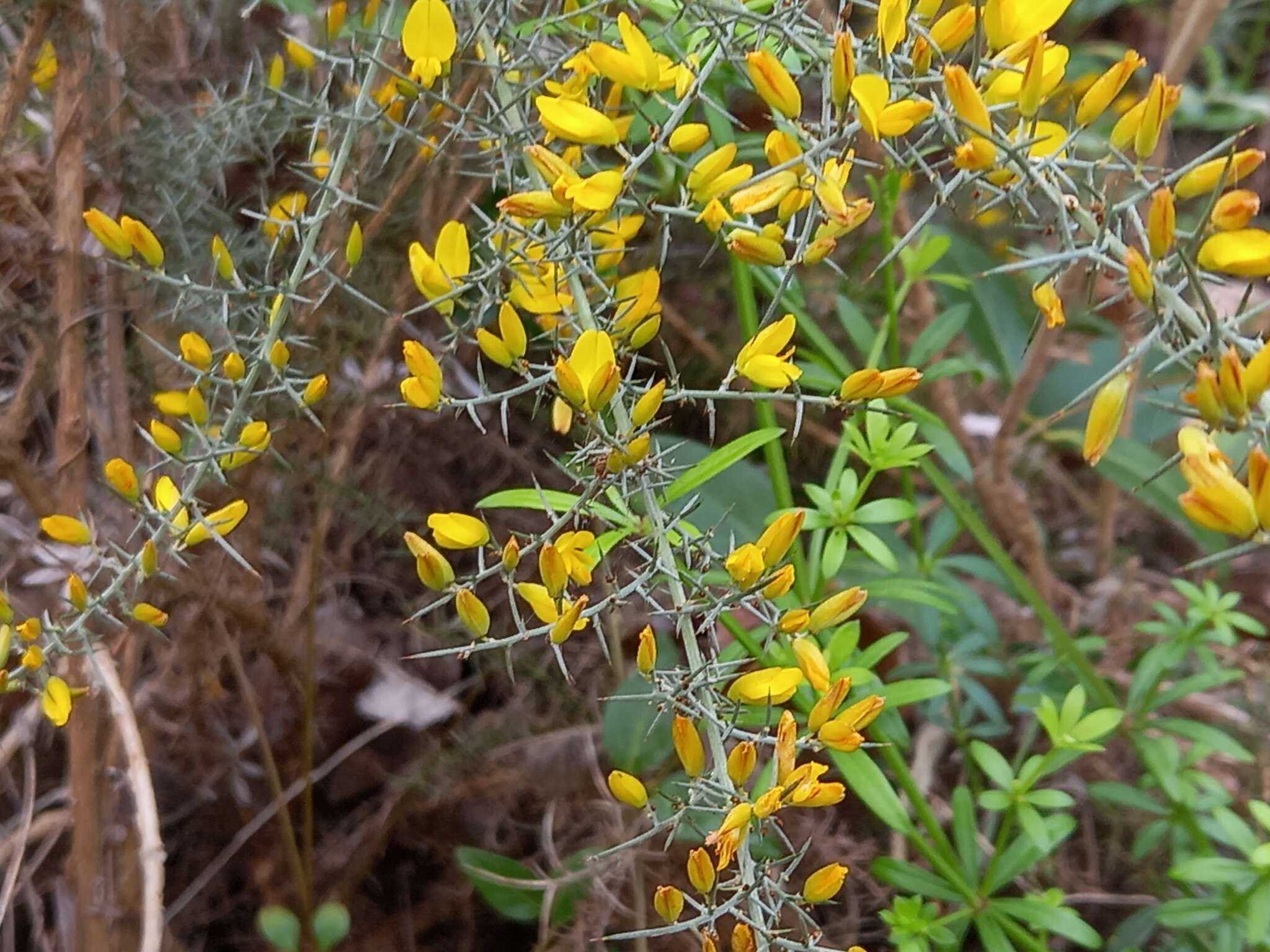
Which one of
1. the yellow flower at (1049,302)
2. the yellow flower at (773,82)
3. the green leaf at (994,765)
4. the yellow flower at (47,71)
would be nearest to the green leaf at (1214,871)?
the green leaf at (994,765)

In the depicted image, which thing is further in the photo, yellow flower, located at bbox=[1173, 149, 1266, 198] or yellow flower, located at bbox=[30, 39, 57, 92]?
yellow flower, located at bbox=[30, 39, 57, 92]

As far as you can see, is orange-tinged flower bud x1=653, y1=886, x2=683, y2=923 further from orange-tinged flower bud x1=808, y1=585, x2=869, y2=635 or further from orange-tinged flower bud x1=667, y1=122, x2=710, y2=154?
orange-tinged flower bud x1=667, y1=122, x2=710, y2=154

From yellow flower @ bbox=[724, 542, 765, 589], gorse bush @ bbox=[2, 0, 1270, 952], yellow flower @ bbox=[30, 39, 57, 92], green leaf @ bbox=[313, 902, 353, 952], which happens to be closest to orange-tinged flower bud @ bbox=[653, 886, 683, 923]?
gorse bush @ bbox=[2, 0, 1270, 952]

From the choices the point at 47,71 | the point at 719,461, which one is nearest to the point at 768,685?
the point at 719,461

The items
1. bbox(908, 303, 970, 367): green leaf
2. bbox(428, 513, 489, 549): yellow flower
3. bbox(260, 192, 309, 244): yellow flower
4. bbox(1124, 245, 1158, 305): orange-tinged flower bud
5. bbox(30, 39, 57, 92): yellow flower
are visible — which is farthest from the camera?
bbox(908, 303, 970, 367): green leaf

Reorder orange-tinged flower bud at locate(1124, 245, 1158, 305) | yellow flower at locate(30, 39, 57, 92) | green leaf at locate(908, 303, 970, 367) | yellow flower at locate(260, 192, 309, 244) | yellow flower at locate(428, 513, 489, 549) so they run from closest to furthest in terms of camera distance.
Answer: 1. orange-tinged flower bud at locate(1124, 245, 1158, 305)
2. yellow flower at locate(428, 513, 489, 549)
3. yellow flower at locate(260, 192, 309, 244)
4. yellow flower at locate(30, 39, 57, 92)
5. green leaf at locate(908, 303, 970, 367)

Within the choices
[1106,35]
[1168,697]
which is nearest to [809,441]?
[1168,697]

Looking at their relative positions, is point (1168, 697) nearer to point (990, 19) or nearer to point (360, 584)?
point (990, 19)

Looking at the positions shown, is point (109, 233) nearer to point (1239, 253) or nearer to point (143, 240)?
point (143, 240)
